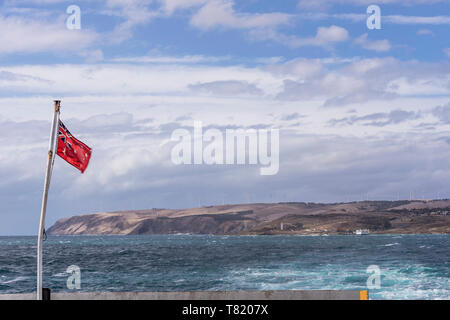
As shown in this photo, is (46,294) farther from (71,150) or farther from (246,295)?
(246,295)

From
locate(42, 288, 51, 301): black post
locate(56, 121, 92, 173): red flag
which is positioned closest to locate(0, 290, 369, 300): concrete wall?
locate(42, 288, 51, 301): black post

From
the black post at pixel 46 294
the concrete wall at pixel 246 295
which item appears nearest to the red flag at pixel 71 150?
the black post at pixel 46 294

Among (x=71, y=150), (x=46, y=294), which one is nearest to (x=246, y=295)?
(x=46, y=294)

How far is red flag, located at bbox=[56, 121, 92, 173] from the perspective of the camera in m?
17.4

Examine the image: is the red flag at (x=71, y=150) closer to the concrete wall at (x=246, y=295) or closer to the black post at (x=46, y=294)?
the black post at (x=46, y=294)

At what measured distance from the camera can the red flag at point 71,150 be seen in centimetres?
1741

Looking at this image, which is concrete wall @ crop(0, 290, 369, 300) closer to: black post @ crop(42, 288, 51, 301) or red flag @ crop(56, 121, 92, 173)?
black post @ crop(42, 288, 51, 301)

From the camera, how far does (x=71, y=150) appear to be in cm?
1759

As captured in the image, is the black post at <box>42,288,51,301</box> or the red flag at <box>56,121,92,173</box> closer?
the black post at <box>42,288,51,301</box>

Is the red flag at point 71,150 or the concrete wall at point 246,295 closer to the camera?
the concrete wall at point 246,295

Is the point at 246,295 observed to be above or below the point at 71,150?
below

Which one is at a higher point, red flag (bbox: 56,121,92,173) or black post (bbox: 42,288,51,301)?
red flag (bbox: 56,121,92,173)

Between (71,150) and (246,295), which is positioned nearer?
(246,295)
